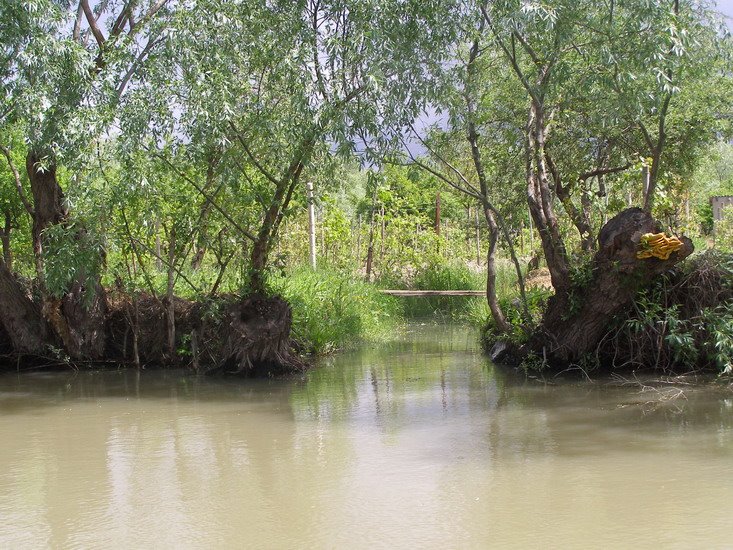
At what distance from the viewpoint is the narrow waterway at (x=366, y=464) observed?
4.89 meters

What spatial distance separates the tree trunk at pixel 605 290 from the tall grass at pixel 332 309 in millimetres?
3185

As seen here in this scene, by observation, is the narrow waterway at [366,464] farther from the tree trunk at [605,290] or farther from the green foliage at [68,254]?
the green foliage at [68,254]

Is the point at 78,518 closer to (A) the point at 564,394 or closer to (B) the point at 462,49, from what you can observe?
(A) the point at 564,394

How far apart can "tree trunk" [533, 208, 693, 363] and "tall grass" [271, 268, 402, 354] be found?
10.5 ft

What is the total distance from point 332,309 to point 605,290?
4375 mm

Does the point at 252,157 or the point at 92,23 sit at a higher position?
the point at 92,23

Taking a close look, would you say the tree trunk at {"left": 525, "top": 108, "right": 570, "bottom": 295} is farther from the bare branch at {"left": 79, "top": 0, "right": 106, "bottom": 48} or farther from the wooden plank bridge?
the bare branch at {"left": 79, "top": 0, "right": 106, "bottom": 48}

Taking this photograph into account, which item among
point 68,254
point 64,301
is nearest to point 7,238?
point 64,301

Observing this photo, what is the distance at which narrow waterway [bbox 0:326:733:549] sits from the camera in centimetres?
489

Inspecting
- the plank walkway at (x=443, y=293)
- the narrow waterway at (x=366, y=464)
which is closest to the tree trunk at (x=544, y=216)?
the narrow waterway at (x=366, y=464)

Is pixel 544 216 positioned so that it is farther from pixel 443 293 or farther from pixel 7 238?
pixel 7 238

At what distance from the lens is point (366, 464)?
249 inches

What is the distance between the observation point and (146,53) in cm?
1013

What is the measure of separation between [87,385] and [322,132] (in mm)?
4220
